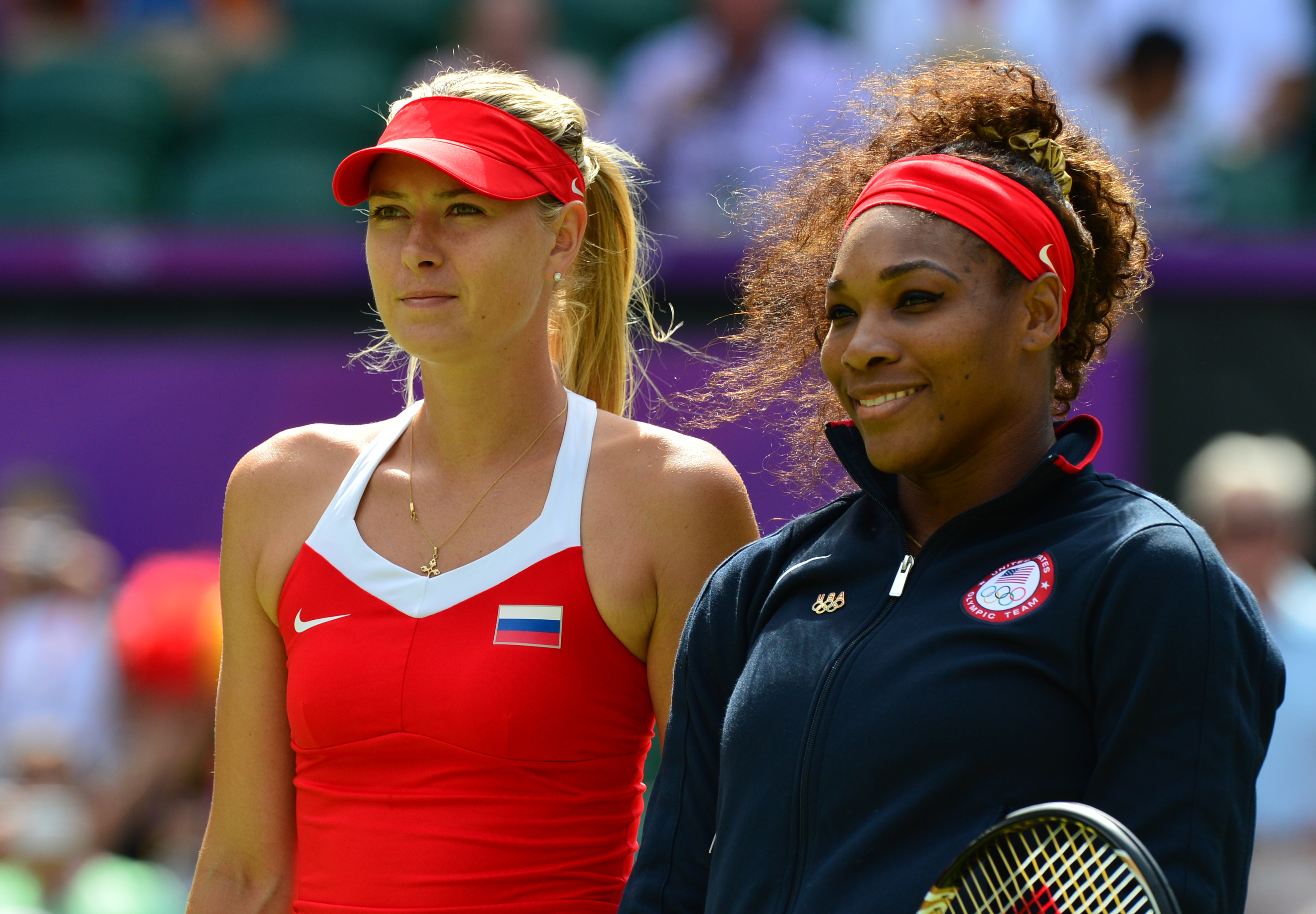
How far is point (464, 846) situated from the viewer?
6.89ft

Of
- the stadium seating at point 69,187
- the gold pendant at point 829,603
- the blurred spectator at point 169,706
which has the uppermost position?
the stadium seating at point 69,187

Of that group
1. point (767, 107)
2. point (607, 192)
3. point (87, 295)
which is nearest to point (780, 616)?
point (607, 192)

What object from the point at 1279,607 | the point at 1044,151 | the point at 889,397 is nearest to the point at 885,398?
the point at 889,397

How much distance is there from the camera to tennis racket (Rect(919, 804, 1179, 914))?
134 cm

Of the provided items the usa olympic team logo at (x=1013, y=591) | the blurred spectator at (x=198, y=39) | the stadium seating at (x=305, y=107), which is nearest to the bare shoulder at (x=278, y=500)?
the usa olympic team logo at (x=1013, y=591)

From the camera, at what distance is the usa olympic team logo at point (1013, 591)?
1654mm

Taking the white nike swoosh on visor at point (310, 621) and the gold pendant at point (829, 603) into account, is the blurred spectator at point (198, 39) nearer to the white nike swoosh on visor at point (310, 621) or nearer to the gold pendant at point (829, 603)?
the white nike swoosh on visor at point (310, 621)

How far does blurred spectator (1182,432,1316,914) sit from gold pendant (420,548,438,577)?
90.8 inches

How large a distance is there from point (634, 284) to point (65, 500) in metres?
3.86

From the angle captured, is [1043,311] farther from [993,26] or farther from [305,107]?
[305,107]

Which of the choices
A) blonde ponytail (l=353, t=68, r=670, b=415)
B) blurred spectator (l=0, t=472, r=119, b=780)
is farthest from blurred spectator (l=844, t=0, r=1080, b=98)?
blonde ponytail (l=353, t=68, r=670, b=415)

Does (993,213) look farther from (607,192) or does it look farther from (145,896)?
(145,896)

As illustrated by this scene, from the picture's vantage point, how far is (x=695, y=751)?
1967 mm

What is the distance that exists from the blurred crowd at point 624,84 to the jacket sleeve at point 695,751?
11.7ft
